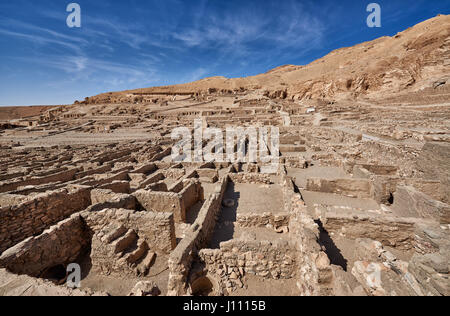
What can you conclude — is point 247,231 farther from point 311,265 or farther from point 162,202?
point 162,202

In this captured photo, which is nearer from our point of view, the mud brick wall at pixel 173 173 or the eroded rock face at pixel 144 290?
the eroded rock face at pixel 144 290

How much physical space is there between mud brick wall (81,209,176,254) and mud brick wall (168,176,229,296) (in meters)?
0.74

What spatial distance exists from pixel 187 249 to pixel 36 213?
5.91 m

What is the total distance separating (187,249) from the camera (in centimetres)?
438

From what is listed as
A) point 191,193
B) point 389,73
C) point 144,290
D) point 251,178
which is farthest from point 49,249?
point 389,73

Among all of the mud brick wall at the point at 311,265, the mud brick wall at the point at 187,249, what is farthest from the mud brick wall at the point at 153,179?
the mud brick wall at the point at 311,265

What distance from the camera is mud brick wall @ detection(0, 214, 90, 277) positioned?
4199 mm

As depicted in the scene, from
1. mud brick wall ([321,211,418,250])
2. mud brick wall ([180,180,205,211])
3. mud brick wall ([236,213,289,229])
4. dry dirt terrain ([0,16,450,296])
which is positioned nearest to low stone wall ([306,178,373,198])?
dry dirt terrain ([0,16,450,296])

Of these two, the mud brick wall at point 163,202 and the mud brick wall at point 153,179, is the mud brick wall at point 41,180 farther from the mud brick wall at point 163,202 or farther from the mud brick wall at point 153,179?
the mud brick wall at point 163,202

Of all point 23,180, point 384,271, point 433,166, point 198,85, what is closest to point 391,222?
point 384,271

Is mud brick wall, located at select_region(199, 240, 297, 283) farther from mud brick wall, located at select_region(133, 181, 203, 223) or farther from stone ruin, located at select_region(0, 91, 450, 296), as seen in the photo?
mud brick wall, located at select_region(133, 181, 203, 223)

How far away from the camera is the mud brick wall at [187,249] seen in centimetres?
386

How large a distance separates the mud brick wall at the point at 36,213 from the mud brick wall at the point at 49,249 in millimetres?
1738
